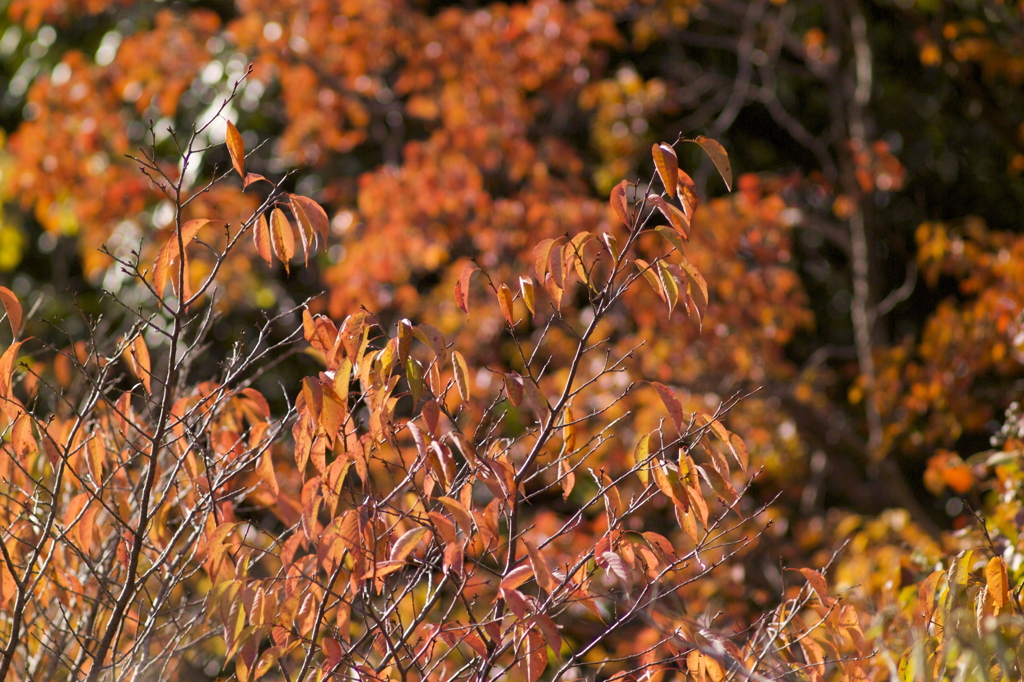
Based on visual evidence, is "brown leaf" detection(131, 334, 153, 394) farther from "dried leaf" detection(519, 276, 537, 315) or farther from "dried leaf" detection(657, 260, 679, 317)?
Answer: "dried leaf" detection(657, 260, 679, 317)

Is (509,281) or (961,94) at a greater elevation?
(961,94)

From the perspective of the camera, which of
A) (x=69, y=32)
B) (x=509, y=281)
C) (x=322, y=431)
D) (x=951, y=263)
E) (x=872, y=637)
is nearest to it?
(x=322, y=431)

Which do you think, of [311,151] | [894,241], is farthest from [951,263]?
[311,151]

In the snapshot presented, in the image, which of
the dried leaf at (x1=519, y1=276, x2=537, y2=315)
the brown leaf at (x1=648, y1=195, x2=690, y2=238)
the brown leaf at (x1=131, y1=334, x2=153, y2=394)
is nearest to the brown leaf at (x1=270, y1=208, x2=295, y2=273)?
the brown leaf at (x1=131, y1=334, x2=153, y2=394)

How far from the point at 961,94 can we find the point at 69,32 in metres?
7.52

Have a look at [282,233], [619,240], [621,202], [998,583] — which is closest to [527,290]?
[621,202]

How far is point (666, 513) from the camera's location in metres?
5.91

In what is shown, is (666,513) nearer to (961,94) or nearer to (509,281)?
(509,281)

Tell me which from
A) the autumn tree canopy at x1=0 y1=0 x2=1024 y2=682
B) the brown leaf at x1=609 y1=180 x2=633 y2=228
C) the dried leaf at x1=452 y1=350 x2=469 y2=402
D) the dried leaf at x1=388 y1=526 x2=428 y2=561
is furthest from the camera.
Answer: the autumn tree canopy at x1=0 y1=0 x2=1024 y2=682

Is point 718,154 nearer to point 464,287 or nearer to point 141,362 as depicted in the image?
point 464,287

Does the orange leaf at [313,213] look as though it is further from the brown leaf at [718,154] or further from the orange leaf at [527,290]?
the brown leaf at [718,154]

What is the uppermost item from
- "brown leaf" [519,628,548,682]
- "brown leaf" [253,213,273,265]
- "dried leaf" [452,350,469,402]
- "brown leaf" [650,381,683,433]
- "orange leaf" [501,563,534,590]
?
"brown leaf" [253,213,273,265]

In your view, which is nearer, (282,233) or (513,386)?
(513,386)

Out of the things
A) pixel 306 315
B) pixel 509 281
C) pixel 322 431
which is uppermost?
pixel 306 315
